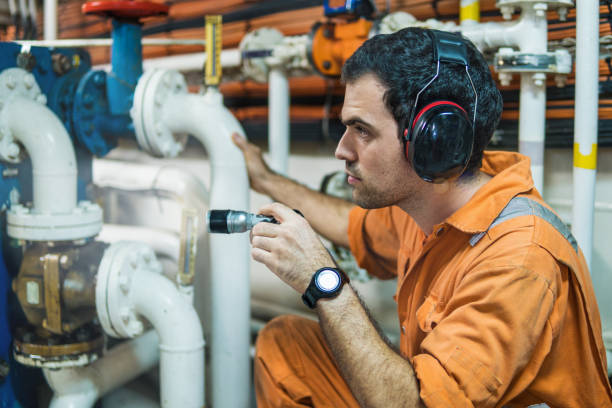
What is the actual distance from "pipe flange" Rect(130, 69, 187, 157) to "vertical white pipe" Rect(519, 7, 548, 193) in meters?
0.80

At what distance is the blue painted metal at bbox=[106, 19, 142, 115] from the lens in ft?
4.53

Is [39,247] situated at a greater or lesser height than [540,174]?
lesser

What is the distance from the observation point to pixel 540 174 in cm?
127

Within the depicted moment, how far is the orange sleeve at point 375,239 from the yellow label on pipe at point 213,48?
48cm

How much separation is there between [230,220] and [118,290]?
1.26ft

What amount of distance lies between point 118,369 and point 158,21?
4.63ft

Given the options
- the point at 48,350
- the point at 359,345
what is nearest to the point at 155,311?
the point at 48,350

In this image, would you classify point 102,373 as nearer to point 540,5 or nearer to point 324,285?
point 324,285

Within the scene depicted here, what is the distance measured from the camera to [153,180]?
187 centimetres

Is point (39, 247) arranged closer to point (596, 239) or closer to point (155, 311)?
point (155, 311)

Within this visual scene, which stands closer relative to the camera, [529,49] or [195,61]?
[529,49]

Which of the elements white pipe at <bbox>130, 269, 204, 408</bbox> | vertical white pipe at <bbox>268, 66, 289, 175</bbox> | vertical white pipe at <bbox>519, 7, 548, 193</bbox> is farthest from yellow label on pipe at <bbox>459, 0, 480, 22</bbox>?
white pipe at <bbox>130, 269, 204, 408</bbox>

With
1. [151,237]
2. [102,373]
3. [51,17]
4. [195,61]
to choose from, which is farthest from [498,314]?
[51,17]

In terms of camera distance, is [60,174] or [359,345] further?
[60,174]
